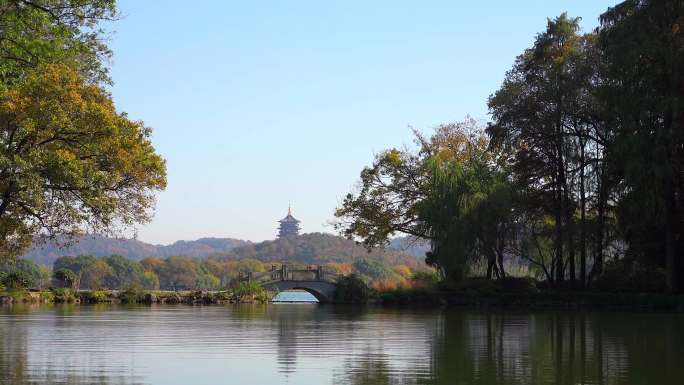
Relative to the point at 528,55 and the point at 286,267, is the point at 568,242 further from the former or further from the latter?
the point at 286,267

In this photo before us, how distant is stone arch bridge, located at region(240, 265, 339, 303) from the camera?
183 ft

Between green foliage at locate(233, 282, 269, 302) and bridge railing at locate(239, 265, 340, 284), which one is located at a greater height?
bridge railing at locate(239, 265, 340, 284)

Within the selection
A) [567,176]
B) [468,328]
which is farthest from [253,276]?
[468,328]

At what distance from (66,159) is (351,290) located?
28431 millimetres

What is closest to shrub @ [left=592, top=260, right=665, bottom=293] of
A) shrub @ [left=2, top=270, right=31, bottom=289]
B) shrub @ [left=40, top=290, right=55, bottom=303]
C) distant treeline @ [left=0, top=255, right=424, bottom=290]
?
shrub @ [left=40, top=290, right=55, bottom=303]

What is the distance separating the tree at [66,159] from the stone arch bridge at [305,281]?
81.7 ft

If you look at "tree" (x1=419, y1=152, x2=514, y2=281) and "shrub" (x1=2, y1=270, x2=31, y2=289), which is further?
"shrub" (x1=2, y1=270, x2=31, y2=289)

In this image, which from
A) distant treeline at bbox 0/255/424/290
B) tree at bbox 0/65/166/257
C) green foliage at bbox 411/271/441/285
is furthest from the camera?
distant treeline at bbox 0/255/424/290

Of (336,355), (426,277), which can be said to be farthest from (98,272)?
(336,355)

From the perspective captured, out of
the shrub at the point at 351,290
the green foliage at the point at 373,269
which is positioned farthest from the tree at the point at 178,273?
the shrub at the point at 351,290

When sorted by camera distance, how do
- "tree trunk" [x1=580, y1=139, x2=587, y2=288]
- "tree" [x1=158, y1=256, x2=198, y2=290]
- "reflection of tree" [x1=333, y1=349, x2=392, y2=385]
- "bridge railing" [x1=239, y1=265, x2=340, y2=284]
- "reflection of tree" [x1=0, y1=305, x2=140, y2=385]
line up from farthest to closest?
1. "tree" [x1=158, y1=256, x2=198, y2=290]
2. "bridge railing" [x1=239, y1=265, x2=340, y2=284]
3. "tree trunk" [x1=580, y1=139, x2=587, y2=288]
4. "reflection of tree" [x1=333, y1=349, x2=392, y2=385]
5. "reflection of tree" [x1=0, y1=305, x2=140, y2=385]

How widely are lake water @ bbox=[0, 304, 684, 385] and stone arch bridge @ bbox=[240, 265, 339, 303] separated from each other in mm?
32903

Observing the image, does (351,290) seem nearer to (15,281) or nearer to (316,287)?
(316,287)

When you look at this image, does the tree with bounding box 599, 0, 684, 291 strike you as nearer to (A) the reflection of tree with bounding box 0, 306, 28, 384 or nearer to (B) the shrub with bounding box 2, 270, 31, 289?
(A) the reflection of tree with bounding box 0, 306, 28, 384
